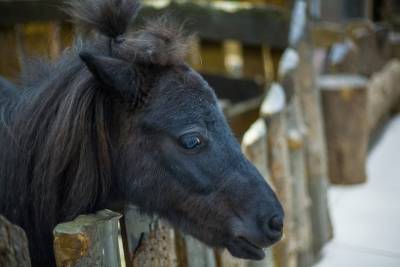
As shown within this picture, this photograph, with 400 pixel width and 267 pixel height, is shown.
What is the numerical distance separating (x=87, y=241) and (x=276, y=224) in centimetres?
63

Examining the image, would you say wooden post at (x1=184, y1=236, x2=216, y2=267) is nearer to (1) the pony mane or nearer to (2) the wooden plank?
(1) the pony mane

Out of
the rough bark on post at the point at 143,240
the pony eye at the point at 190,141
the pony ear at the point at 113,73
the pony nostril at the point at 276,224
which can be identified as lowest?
A: the rough bark on post at the point at 143,240

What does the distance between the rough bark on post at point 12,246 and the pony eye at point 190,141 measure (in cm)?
60

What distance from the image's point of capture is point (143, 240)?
186cm

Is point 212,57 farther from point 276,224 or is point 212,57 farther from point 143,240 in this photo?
point 276,224

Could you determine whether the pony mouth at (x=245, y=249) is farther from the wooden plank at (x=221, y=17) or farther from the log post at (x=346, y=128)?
the wooden plank at (x=221, y=17)

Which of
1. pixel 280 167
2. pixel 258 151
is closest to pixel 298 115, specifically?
pixel 280 167

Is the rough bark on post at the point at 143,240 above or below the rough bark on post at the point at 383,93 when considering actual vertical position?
above

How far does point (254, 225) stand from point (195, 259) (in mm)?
662

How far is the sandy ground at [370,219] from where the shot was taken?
3.35 meters

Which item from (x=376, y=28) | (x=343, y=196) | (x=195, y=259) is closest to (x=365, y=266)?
(x=343, y=196)

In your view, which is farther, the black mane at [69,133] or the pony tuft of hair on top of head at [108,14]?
the pony tuft of hair on top of head at [108,14]

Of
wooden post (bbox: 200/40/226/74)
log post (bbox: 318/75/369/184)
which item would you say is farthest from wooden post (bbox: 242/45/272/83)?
log post (bbox: 318/75/369/184)

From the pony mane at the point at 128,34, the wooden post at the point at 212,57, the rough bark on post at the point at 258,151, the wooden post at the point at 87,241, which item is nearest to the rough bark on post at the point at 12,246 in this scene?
the wooden post at the point at 87,241
